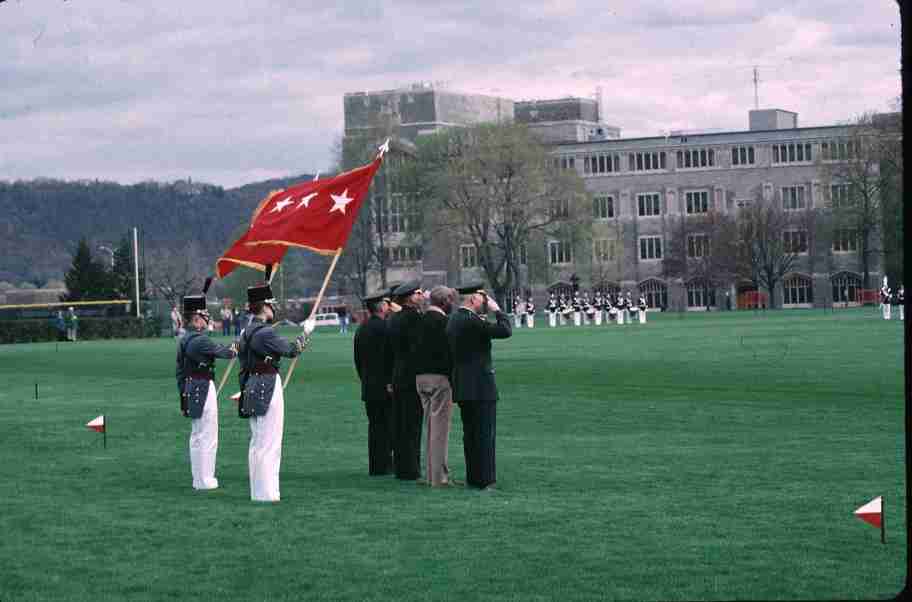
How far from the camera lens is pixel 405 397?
55.6 feet

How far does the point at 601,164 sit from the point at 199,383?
116 m

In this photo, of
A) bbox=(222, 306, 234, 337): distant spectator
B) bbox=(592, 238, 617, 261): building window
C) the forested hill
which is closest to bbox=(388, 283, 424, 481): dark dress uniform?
bbox=(222, 306, 234, 337): distant spectator

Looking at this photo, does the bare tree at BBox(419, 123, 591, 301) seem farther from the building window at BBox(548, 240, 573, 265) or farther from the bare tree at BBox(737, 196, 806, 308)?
the bare tree at BBox(737, 196, 806, 308)

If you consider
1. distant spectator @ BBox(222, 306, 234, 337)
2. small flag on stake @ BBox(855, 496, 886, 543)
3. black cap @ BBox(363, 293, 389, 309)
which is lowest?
distant spectator @ BBox(222, 306, 234, 337)

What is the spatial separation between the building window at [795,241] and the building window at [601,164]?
16.5 meters

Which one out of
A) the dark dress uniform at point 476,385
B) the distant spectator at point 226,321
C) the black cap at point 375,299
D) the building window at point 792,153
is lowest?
the distant spectator at point 226,321

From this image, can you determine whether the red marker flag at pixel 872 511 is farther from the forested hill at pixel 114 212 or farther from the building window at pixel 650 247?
the forested hill at pixel 114 212

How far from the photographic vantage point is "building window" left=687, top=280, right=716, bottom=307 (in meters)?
120

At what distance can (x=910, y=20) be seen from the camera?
5.81 metres

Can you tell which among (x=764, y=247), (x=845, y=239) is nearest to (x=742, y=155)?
(x=764, y=247)

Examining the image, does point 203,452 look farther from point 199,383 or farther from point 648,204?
point 648,204

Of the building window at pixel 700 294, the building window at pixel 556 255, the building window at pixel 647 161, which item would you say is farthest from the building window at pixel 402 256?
the building window at pixel 700 294

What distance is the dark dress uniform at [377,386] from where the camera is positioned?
17.2 m

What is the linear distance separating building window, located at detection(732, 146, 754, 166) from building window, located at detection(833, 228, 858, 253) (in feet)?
37.7
